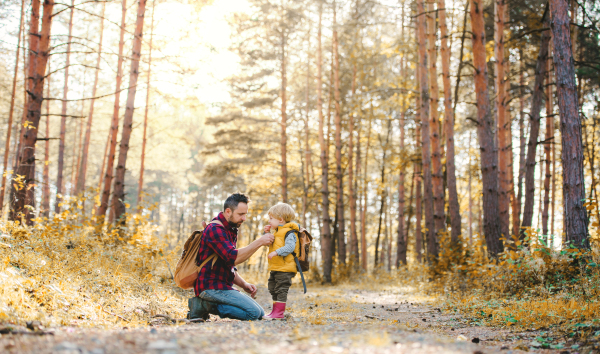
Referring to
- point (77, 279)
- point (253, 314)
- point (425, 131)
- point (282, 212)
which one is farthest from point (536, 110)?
point (77, 279)

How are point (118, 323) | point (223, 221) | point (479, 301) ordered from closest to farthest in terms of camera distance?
1. point (118, 323)
2. point (223, 221)
3. point (479, 301)

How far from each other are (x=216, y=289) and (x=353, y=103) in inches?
362

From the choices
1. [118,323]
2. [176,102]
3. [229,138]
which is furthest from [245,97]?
[118,323]

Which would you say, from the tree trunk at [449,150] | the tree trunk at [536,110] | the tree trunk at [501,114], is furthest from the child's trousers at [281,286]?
the tree trunk at [536,110]

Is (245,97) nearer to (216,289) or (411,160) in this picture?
(411,160)

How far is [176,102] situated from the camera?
1260 cm

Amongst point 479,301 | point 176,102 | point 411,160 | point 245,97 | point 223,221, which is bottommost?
point 479,301

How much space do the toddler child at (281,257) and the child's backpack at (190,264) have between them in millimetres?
745

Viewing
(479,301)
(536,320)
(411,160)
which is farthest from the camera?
(411,160)

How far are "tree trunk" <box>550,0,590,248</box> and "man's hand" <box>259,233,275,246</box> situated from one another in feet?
16.7

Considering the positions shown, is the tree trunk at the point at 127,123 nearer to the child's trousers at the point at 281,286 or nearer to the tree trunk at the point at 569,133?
the child's trousers at the point at 281,286

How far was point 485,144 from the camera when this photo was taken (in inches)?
360

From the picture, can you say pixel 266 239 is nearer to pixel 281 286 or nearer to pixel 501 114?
pixel 281 286

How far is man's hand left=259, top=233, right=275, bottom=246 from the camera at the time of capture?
16.0 feet
